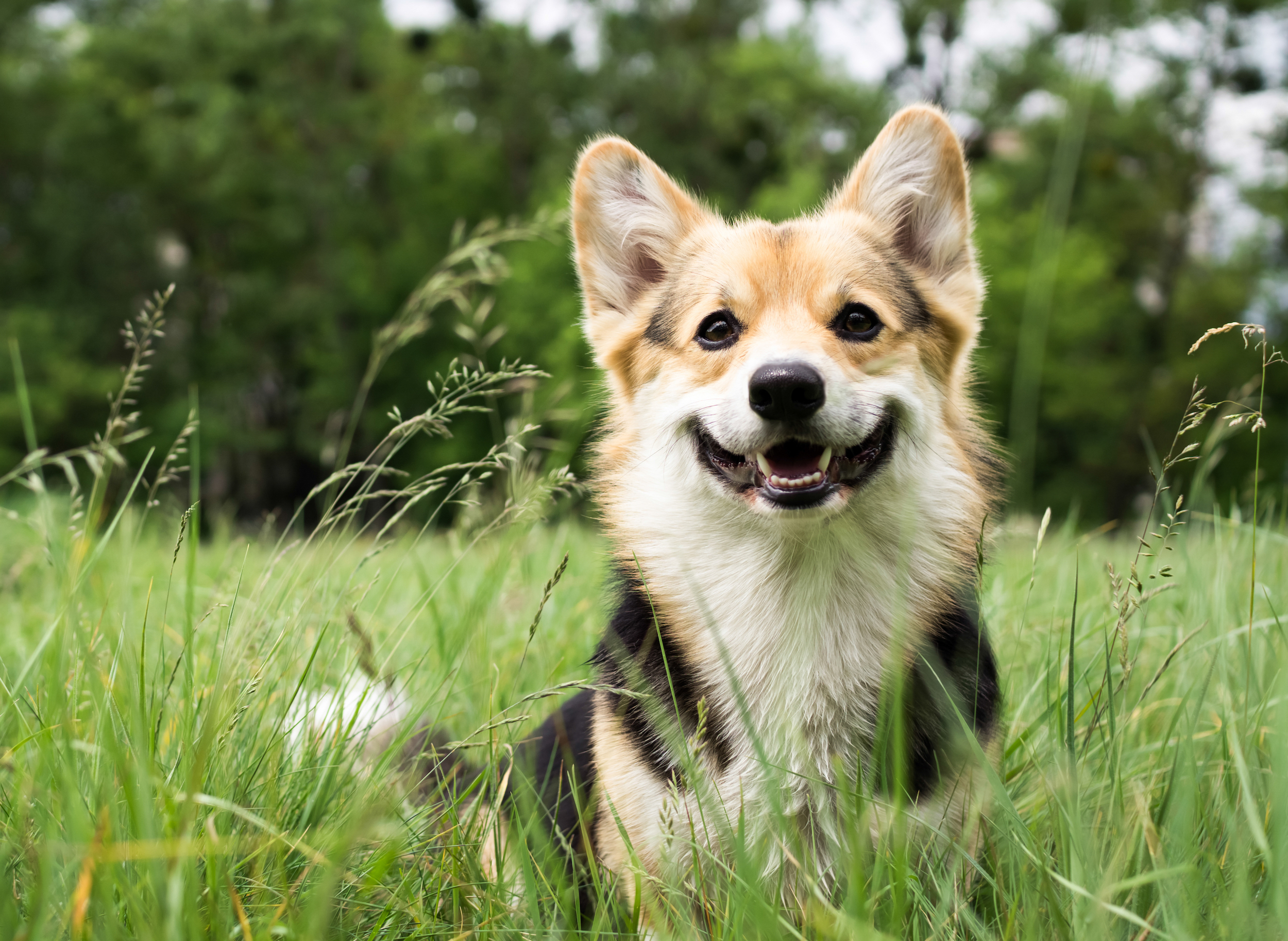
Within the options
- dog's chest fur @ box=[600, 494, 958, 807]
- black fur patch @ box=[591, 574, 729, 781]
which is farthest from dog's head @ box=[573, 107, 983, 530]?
black fur patch @ box=[591, 574, 729, 781]

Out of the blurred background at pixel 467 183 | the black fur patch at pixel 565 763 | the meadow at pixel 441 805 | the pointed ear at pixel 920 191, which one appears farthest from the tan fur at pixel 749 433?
the blurred background at pixel 467 183

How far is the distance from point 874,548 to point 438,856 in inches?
54.8

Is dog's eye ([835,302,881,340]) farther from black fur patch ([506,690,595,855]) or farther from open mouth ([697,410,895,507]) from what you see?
black fur patch ([506,690,595,855])

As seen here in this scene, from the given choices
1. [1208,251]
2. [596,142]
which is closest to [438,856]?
[596,142]

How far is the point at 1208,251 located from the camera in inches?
984

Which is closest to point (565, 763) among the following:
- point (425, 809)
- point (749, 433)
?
point (425, 809)

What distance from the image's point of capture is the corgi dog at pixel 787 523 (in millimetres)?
2154

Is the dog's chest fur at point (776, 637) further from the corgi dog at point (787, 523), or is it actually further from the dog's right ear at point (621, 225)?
the dog's right ear at point (621, 225)

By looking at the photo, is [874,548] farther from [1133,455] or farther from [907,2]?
[907,2]

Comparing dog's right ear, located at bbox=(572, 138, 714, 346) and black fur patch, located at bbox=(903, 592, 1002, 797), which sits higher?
dog's right ear, located at bbox=(572, 138, 714, 346)

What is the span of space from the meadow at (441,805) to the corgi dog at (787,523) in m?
0.16

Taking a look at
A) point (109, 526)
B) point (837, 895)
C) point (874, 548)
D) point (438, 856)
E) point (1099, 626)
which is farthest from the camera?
point (1099, 626)

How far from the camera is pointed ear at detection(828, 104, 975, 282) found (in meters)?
2.94

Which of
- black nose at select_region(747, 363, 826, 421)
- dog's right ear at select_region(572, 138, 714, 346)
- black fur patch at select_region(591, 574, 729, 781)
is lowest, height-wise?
black fur patch at select_region(591, 574, 729, 781)
